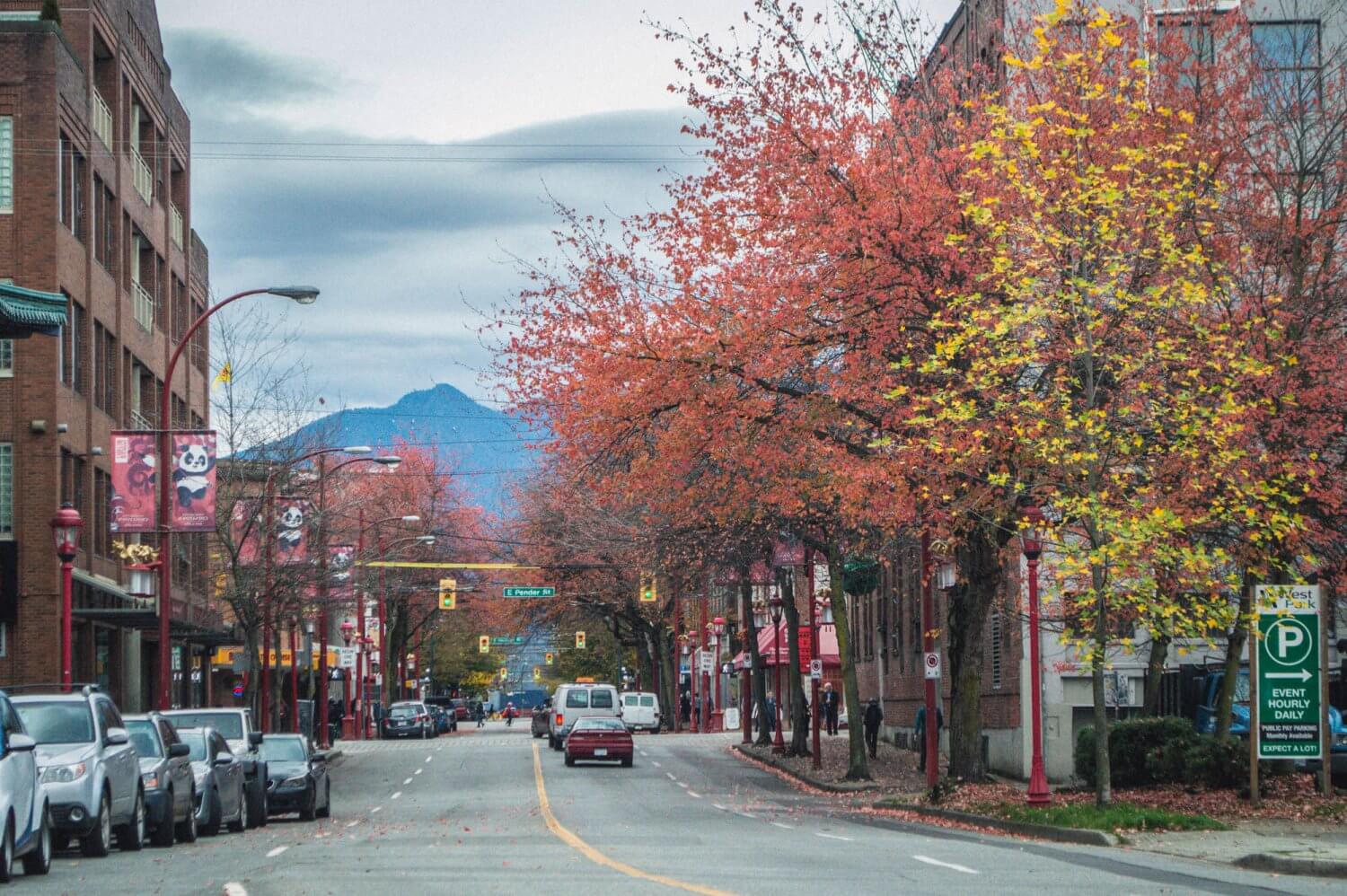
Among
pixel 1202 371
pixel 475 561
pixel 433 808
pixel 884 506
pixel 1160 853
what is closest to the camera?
pixel 1160 853

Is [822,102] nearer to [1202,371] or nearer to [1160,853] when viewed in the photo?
[1202,371]

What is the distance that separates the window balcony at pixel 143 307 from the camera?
49634 mm

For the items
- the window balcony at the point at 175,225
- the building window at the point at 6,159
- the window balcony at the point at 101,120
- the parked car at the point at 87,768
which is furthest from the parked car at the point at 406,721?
the parked car at the point at 87,768

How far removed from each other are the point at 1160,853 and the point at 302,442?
34.0 metres

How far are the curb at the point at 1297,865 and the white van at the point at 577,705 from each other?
138 feet

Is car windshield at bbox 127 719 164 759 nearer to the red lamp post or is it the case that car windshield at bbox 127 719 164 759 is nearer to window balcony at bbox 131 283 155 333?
the red lamp post

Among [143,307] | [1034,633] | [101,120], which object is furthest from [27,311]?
[143,307]

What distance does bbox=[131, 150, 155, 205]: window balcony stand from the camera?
164 ft

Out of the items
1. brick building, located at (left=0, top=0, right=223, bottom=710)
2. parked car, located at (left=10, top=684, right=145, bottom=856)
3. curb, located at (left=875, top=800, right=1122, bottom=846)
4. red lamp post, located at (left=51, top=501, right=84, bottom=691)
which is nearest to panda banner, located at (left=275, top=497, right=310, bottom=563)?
brick building, located at (left=0, top=0, right=223, bottom=710)

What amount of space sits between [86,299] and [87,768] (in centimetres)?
2651

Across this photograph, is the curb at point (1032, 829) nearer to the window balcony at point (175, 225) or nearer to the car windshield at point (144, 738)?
the car windshield at point (144, 738)

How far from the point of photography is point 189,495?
33.3m

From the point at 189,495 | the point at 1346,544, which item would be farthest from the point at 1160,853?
the point at 189,495

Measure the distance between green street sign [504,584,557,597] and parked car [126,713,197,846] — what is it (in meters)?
49.6
